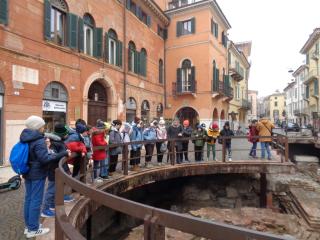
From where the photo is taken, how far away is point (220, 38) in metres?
26.3

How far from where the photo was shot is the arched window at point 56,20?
11.9 meters

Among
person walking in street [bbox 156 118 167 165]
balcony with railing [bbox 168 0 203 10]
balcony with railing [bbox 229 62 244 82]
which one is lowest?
person walking in street [bbox 156 118 167 165]

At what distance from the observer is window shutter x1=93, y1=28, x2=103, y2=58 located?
49.5 ft

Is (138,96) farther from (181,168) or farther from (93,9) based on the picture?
(181,168)

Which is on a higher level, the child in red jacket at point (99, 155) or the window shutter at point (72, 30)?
the window shutter at point (72, 30)

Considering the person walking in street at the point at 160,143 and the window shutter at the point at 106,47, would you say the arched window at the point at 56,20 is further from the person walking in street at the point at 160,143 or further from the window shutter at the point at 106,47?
the person walking in street at the point at 160,143

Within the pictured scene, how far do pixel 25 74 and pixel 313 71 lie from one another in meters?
41.2

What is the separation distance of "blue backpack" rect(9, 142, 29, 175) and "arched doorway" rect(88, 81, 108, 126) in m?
11.2

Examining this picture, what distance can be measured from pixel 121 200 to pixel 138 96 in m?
17.5

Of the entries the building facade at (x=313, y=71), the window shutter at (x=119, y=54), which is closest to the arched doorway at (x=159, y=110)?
the window shutter at (x=119, y=54)

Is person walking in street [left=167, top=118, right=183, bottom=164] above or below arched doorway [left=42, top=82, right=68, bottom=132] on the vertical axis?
below

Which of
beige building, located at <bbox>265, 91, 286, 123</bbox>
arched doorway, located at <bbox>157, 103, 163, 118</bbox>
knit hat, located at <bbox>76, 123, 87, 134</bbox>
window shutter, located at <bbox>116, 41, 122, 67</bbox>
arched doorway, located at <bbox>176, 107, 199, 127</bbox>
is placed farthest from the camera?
beige building, located at <bbox>265, 91, 286, 123</bbox>

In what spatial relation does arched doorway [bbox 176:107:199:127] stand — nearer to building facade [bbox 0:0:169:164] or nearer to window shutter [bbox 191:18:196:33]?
building facade [bbox 0:0:169:164]

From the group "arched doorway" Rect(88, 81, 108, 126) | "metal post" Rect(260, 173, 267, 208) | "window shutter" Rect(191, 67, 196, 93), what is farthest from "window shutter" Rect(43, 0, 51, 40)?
"window shutter" Rect(191, 67, 196, 93)
